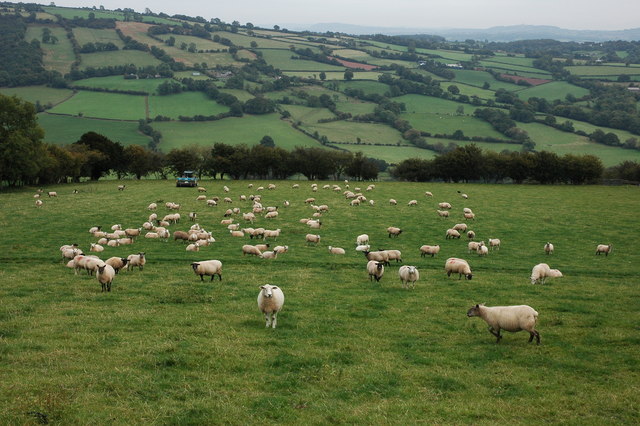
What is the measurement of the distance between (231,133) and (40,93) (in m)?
59.0

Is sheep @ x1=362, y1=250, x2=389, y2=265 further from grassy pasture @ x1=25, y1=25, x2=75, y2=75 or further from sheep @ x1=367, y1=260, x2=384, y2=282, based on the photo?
grassy pasture @ x1=25, y1=25, x2=75, y2=75

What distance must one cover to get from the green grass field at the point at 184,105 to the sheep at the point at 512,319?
118292 mm

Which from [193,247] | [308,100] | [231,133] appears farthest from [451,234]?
[308,100]

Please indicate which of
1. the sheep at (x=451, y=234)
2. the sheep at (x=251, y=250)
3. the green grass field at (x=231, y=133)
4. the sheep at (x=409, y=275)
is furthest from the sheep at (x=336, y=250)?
the green grass field at (x=231, y=133)

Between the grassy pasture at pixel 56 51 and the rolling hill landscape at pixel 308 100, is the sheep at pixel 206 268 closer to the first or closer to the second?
the rolling hill landscape at pixel 308 100

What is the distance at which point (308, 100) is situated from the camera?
144 meters

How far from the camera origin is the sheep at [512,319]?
44.7 feet

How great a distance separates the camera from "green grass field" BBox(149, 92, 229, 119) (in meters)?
125

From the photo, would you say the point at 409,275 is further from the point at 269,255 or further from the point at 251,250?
the point at 251,250

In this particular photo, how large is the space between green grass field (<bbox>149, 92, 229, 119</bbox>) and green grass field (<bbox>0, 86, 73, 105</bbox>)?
76.3 feet

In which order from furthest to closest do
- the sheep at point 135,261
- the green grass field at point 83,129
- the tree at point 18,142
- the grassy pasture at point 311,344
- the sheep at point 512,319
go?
1. the green grass field at point 83,129
2. the tree at point 18,142
3. the sheep at point 135,261
4. the sheep at point 512,319
5. the grassy pasture at point 311,344

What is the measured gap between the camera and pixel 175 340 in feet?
43.8

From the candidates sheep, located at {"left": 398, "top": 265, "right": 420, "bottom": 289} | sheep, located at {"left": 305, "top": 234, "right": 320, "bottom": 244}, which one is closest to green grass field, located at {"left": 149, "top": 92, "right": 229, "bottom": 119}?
sheep, located at {"left": 305, "top": 234, "right": 320, "bottom": 244}

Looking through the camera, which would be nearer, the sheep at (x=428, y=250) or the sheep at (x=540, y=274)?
the sheep at (x=540, y=274)
